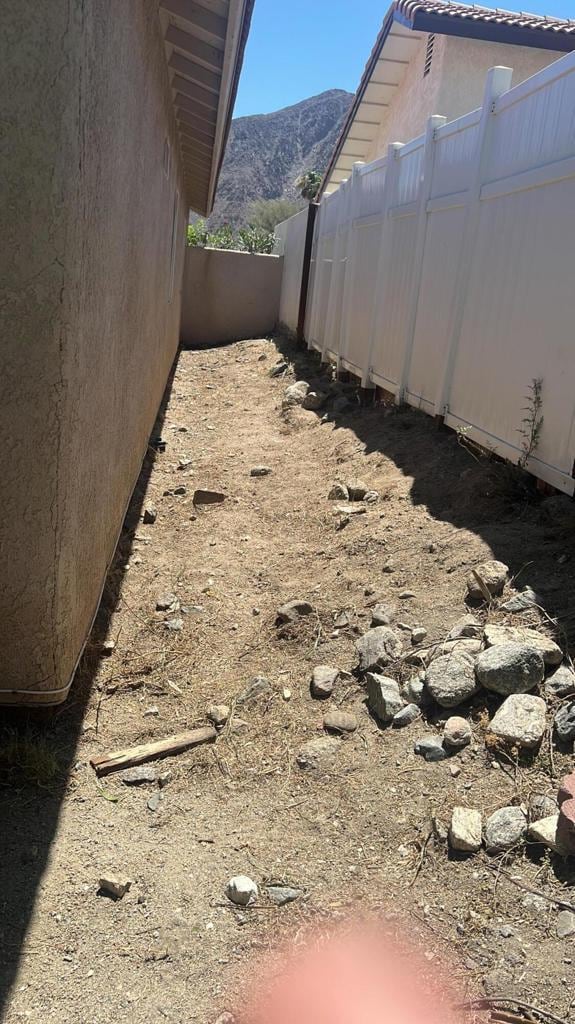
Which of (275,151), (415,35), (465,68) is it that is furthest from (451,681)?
(275,151)

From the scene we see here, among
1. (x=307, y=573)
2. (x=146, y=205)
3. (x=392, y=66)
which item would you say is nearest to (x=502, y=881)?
(x=307, y=573)

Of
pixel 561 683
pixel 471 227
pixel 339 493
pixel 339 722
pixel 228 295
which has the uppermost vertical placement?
pixel 471 227

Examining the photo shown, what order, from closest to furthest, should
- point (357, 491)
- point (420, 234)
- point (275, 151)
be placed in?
point (357, 491), point (420, 234), point (275, 151)

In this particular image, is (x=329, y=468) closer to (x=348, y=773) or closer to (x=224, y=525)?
(x=224, y=525)

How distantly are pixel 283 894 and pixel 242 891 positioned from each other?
132 millimetres

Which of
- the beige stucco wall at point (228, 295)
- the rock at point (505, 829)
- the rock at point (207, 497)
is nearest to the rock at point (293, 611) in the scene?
the rock at point (505, 829)

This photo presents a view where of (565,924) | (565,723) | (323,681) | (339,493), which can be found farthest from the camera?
(339,493)

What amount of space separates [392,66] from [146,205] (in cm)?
1292

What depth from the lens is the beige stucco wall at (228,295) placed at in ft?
58.2

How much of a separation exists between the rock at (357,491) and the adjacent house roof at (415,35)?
9.86 metres

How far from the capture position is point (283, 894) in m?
2.48

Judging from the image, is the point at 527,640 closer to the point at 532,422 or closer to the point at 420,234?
the point at 532,422

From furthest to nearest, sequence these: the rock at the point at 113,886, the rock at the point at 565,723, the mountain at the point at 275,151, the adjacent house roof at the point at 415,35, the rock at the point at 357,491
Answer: the mountain at the point at 275,151
the adjacent house roof at the point at 415,35
the rock at the point at 357,491
the rock at the point at 565,723
the rock at the point at 113,886

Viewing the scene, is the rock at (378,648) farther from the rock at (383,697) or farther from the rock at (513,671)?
the rock at (513,671)
